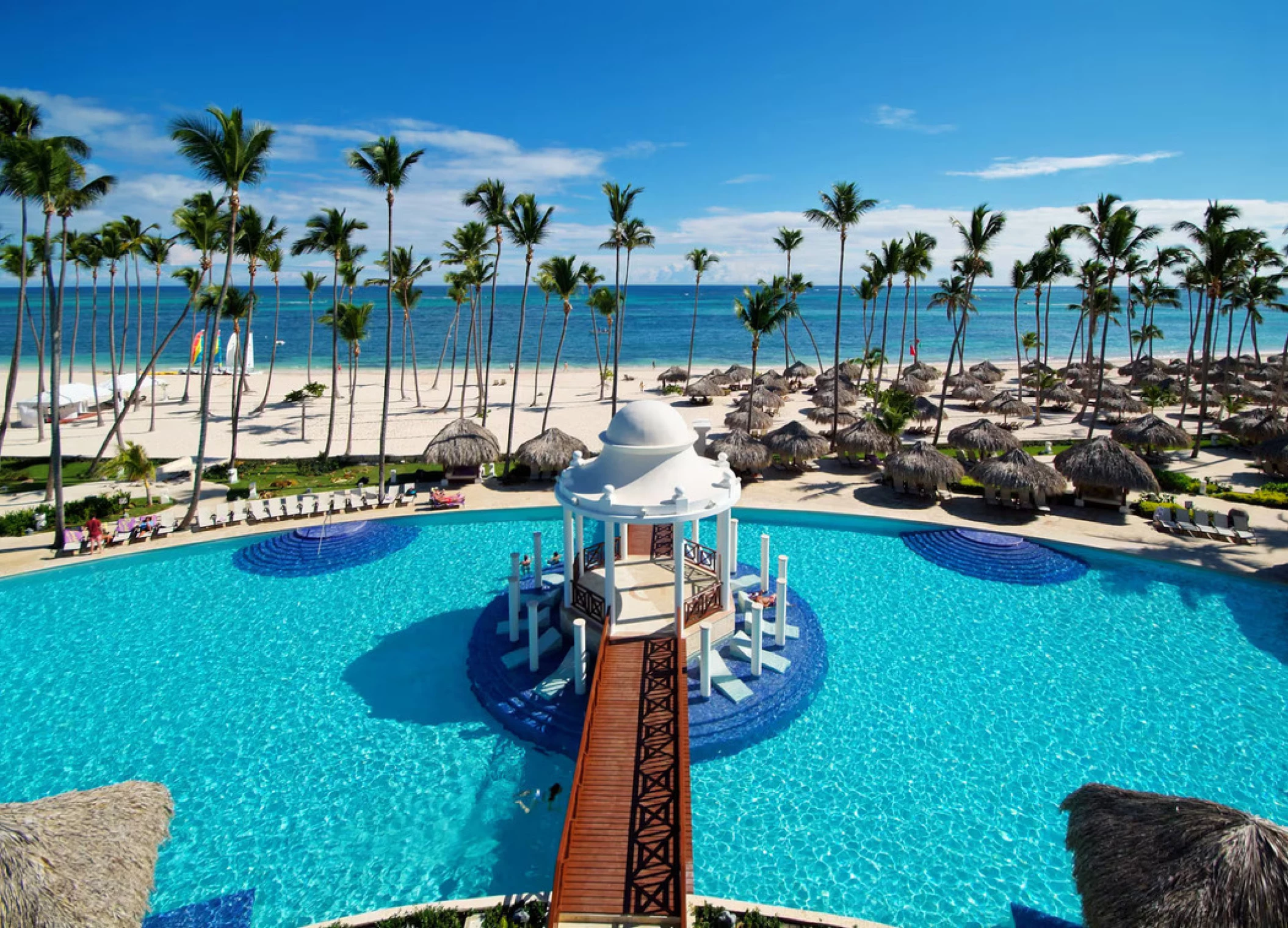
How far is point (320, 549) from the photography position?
2206 centimetres

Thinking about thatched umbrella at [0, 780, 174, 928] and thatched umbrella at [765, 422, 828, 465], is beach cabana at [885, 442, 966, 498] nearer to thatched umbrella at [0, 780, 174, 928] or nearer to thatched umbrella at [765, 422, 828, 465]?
thatched umbrella at [765, 422, 828, 465]

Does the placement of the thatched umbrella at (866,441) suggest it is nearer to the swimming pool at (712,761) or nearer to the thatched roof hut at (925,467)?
the thatched roof hut at (925,467)

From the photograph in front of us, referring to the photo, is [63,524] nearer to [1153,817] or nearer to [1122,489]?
[1153,817]

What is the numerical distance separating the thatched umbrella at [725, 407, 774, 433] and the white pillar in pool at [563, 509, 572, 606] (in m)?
21.9

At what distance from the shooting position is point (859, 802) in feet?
38.4

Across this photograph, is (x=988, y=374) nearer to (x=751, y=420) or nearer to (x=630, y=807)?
(x=751, y=420)

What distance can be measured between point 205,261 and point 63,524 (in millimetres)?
11872

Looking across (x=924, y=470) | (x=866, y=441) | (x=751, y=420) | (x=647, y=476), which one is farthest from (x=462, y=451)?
(x=924, y=470)

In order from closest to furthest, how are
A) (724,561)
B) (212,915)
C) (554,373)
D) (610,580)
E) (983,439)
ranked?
(212,915)
(610,580)
(724,561)
(983,439)
(554,373)

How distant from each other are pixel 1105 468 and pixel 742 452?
13.8 metres

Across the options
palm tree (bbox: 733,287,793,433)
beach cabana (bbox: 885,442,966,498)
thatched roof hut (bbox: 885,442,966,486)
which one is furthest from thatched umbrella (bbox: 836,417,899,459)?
palm tree (bbox: 733,287,793,433)

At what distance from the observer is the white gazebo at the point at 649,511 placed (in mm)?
14289

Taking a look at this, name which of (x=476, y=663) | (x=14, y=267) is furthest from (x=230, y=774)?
(x=14, y=267)

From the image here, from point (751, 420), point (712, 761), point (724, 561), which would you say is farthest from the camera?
point (751, 420)
